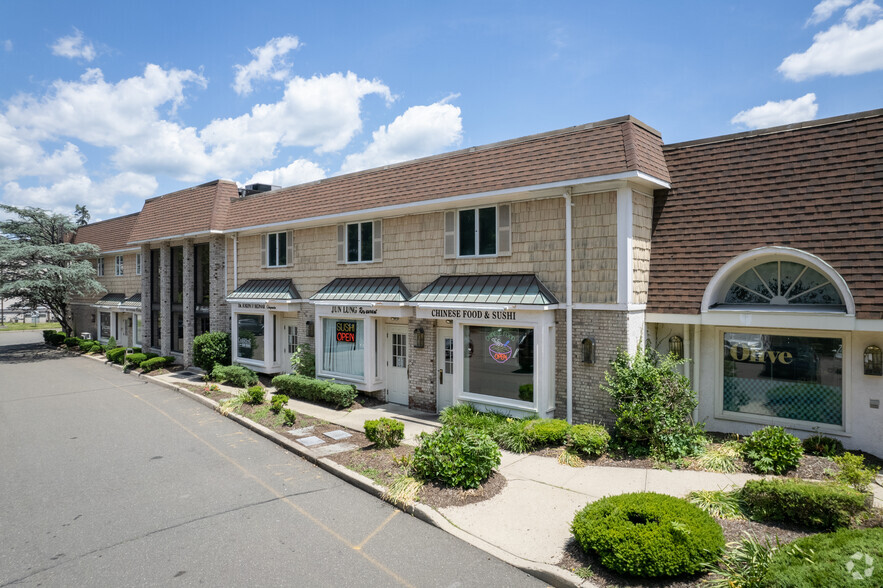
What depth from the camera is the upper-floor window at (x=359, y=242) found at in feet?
52.0

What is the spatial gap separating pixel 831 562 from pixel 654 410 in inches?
193

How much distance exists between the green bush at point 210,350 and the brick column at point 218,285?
1051 millimetres

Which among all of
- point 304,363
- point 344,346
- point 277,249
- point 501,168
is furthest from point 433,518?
point 277,249

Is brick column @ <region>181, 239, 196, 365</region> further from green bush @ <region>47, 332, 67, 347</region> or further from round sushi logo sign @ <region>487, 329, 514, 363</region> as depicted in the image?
green bush @ <region>47, 332, 67, 347</region>

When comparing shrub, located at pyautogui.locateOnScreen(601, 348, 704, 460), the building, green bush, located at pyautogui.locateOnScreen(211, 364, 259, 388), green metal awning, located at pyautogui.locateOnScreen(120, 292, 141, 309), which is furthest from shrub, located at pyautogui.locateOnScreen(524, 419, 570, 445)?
green metal awning, located at pyautogui.locateOnScreen(120, 292, 141, 309)

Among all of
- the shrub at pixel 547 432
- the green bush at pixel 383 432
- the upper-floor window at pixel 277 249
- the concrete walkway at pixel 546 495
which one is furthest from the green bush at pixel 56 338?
the concrete walkway at pixel 546 495

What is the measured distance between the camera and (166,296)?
79.4 ft

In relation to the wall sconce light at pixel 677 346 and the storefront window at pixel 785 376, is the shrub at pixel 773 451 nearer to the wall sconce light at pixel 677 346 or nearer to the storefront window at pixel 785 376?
the storefront window at pixel 785 376

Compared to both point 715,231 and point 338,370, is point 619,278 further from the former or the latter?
point 338,370

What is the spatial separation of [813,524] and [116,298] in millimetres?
33515

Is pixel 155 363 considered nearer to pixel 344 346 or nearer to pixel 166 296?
pixel 166 296

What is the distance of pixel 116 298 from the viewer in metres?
30.2

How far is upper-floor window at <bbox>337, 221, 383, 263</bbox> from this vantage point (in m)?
15.8

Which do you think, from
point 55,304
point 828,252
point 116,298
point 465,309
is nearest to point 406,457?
point 465,309
